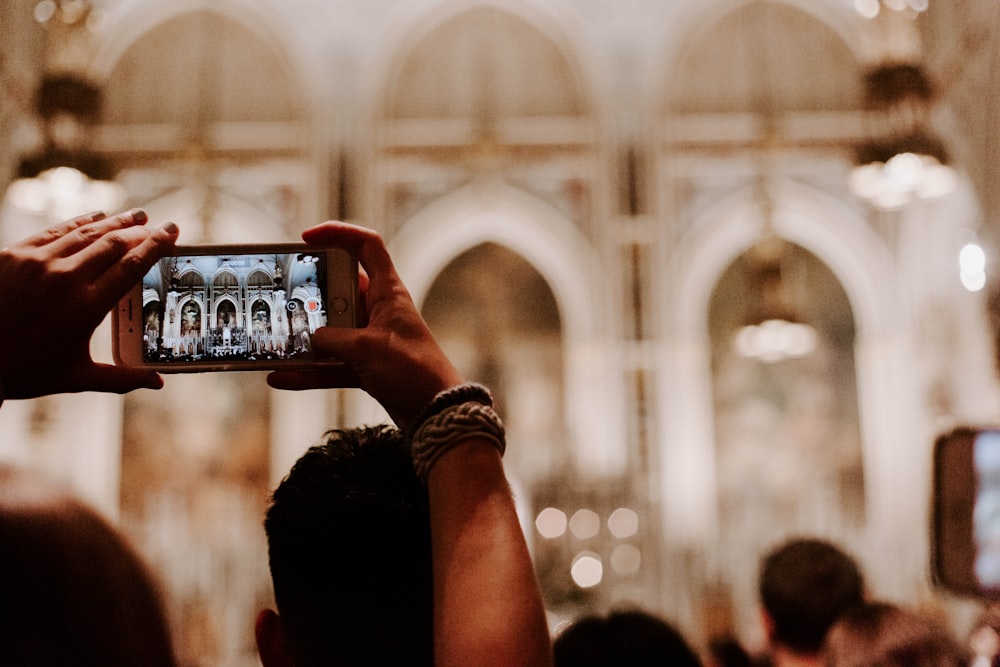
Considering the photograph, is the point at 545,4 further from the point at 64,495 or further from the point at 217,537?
the point at 64,495

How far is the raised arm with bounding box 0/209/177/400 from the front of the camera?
2.92ft

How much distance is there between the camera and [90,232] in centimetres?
95

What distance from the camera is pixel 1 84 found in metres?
6.71

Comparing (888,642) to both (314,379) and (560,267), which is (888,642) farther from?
(560,267)

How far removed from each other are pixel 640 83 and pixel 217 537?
17.7 feet

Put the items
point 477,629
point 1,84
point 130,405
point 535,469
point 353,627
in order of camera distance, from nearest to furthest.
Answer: point 477,629
point 353,627
point 1,84
point 535,469
point 130,405

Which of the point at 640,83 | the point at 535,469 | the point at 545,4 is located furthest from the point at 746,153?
the point at 535,469

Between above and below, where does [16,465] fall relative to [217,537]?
above

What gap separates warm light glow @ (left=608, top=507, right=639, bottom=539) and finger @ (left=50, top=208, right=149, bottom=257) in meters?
7.17

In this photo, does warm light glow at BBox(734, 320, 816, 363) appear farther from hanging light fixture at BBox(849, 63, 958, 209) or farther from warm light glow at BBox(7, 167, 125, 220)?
warm light glow at BBox(7, 167, 125, 220)

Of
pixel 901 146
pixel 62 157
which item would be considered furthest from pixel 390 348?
pixel 901 146

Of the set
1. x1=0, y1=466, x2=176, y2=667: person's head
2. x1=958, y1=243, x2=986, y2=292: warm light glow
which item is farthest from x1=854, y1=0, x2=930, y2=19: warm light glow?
x1=0, y1=466, x2=176, y2=667: person's head

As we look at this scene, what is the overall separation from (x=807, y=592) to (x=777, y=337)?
4967mm

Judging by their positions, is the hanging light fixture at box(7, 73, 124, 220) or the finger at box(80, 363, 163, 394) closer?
the finger at box(80, 363, 163, 394)
